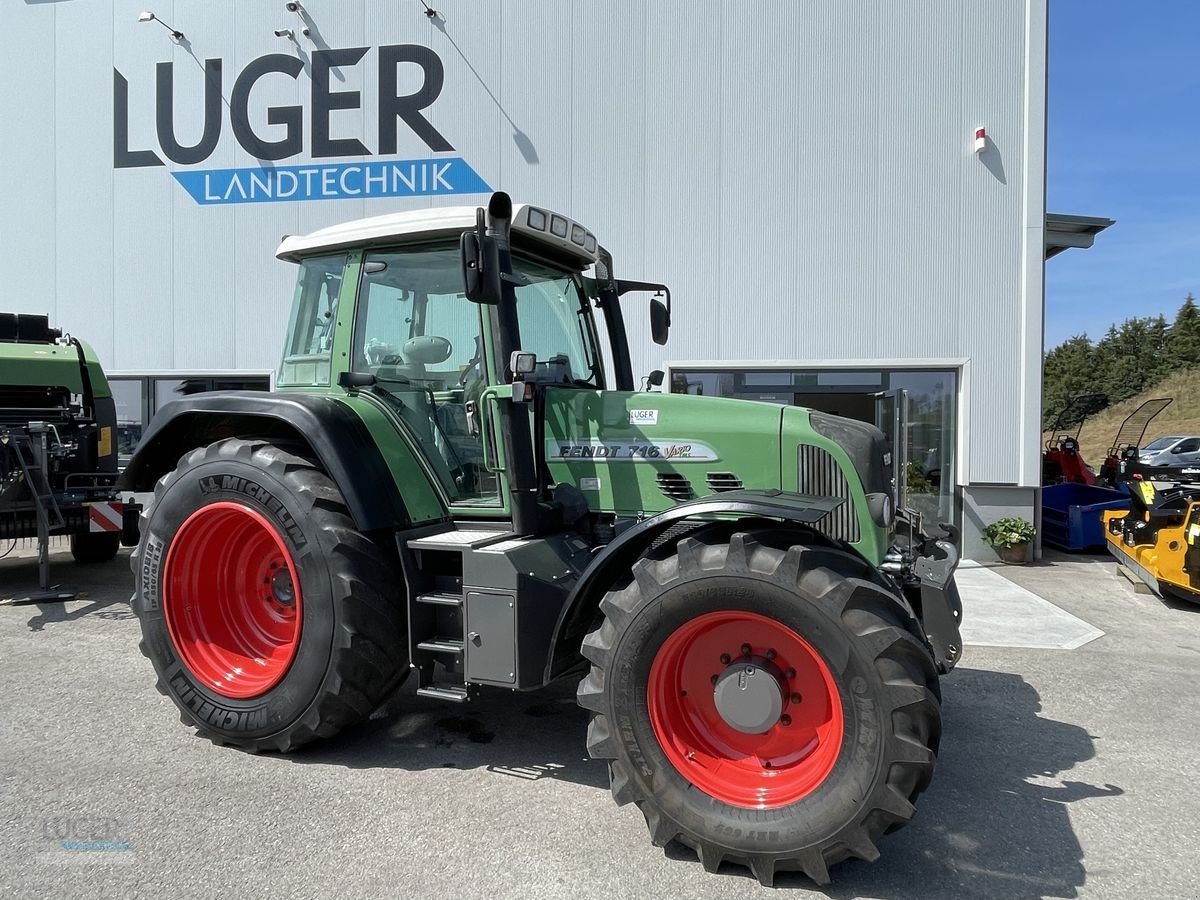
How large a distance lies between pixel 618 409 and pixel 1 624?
222 inches

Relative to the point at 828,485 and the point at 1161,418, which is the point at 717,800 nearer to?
the point at 828,485

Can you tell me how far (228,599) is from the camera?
14.5 ft

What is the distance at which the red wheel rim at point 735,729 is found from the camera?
10.00 feet

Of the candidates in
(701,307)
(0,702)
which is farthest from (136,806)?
(701,307)

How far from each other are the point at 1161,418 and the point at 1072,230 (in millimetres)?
34424

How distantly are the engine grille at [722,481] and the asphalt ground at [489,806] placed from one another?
4.68 ft

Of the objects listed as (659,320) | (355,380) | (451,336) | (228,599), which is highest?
(659,320)

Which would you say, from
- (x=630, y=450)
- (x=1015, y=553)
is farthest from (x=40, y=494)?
(x=1015, y=553)

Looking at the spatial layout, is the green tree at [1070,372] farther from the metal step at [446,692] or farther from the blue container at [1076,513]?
the metal step at [446,692]

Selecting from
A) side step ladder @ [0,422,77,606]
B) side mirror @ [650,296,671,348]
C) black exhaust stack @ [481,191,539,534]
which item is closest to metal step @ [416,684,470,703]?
black exhaust stack @ [481,191,539,534]

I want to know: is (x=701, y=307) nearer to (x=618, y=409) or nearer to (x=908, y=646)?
(x=618, y=409)

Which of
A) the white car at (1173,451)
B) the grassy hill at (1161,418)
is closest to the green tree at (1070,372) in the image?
the grassy hill at (1161,418)

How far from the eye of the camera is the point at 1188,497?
8.21 meters

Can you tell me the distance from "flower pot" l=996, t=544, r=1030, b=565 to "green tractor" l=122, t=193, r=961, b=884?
608cm
